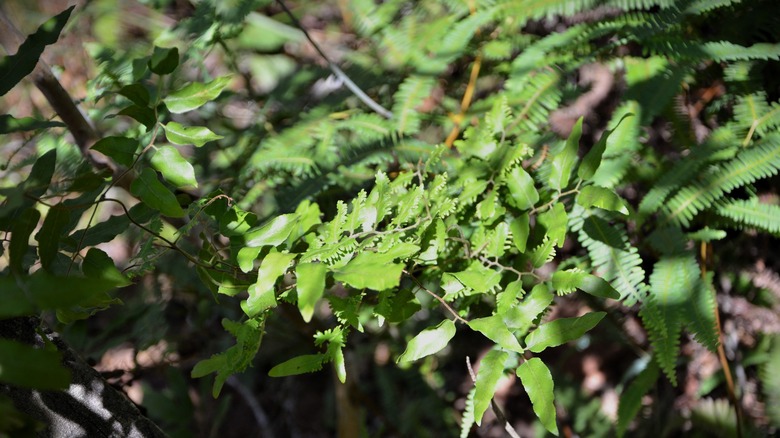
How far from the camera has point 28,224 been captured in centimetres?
92

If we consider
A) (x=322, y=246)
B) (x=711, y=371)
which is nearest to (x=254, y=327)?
(x=322, y=246)

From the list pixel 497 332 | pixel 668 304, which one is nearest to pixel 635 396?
pixel 668 304

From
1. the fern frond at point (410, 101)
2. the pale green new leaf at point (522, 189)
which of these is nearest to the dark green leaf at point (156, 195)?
the pale green new leaf at point (522, 189)

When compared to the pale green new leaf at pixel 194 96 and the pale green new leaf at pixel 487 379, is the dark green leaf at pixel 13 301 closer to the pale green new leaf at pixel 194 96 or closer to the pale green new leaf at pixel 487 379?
the pale green new leaf at pixel 194 96

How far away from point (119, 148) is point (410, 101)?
36.4 inches

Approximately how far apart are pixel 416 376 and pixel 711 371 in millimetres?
964

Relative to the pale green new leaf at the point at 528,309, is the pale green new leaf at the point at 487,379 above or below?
below

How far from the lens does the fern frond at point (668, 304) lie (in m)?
1.41

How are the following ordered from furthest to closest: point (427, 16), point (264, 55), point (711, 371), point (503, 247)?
1. point (264, 55)
2. point (427, 16)
3. point (711, 371)
4. point (503, 247)

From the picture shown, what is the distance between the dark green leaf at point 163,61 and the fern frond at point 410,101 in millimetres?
825

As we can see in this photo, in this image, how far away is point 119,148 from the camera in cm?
105

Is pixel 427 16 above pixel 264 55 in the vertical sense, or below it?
above

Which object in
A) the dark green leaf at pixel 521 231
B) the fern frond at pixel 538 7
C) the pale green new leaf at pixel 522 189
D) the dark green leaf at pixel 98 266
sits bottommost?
the dark green leaf at pixel 521 231

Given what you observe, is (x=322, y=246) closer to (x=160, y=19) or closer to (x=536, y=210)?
(x=536, y=210)
